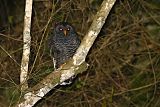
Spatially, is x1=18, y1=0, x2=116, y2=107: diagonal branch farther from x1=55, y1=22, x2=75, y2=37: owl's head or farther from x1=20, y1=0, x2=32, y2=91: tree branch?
x1=55, y1=22, x2=75, y2=37: owl's head

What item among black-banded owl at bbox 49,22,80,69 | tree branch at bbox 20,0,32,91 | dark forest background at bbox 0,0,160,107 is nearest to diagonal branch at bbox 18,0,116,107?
tree branch at bbox 20,0,32,91

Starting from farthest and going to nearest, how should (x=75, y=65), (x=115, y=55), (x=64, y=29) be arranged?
(x=115, y=55) → (x=64, y=29) → (x=75, y=65)

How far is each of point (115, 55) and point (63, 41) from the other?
37.9 inches

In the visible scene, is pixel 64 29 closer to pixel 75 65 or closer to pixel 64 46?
pixel 64 46

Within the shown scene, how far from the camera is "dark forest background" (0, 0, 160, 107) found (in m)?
4.46

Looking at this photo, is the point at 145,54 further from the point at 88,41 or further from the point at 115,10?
the point at 88,41

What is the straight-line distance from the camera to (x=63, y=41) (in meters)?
3.80

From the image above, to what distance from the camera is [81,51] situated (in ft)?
10.5

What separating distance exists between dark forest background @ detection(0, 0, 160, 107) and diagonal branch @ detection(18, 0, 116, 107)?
3.62 ft

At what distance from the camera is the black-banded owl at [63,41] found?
12.4 ft

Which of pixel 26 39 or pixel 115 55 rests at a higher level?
pixel 26 39

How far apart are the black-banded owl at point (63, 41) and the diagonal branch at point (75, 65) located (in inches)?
21.1

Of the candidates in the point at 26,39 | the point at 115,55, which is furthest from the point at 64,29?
the point at 115,55

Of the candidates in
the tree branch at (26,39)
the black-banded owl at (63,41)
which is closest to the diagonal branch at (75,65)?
the tree branch at (26,39)
